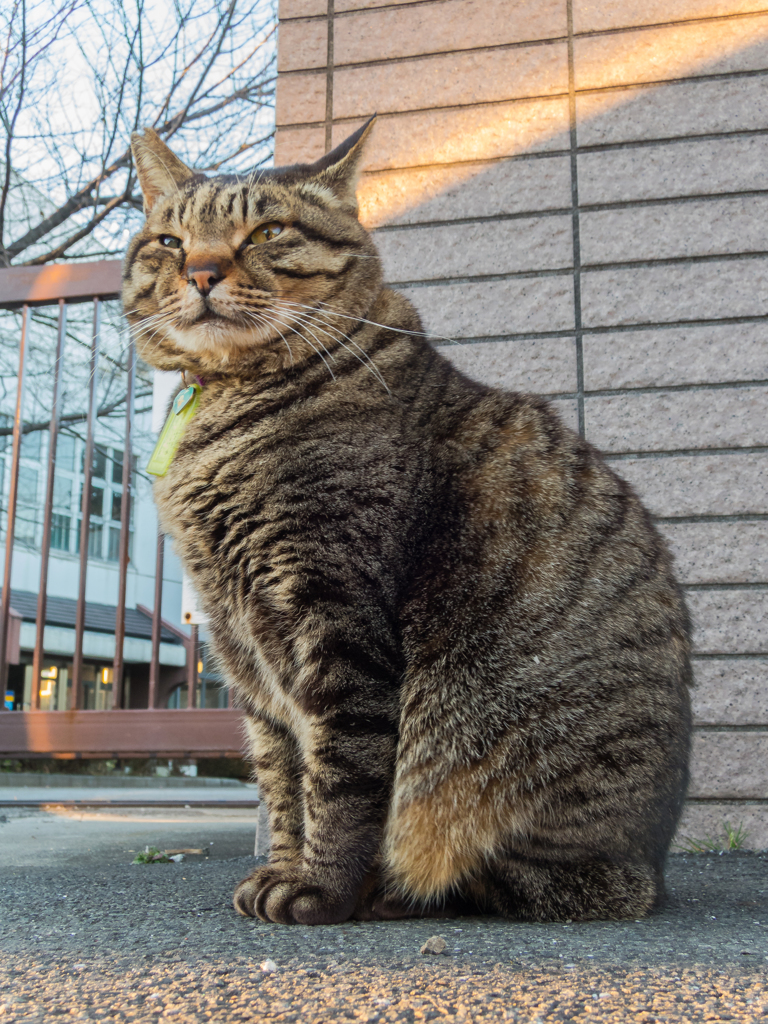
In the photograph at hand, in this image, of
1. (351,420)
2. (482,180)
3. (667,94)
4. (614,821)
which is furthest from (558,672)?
(667,94)

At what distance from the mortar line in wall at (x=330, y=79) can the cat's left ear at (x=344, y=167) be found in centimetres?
96

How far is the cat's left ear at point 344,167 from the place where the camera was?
2225mm

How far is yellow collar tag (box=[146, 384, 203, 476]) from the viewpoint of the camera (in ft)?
6.70

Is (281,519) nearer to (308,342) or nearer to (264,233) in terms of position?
(308,342)

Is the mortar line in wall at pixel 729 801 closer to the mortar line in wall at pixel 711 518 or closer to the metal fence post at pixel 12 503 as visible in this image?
the mortar line in wall at pixel 711 518

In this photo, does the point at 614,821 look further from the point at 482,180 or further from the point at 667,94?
the point at 667,94

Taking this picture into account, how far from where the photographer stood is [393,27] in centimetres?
322

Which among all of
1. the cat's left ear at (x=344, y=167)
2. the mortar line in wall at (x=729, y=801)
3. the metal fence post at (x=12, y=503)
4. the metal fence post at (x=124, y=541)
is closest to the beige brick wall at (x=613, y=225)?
the mortar line in wall at (x=729, y=801)

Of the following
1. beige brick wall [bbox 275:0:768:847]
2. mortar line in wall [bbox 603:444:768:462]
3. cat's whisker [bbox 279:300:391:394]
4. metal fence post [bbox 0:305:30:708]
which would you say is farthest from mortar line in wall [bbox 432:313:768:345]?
metal fence post [bbox 0:305:30:708]

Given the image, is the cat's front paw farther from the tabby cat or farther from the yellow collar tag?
the yellow collar tag

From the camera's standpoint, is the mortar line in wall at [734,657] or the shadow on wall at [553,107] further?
the shadow on wall at [553,107]

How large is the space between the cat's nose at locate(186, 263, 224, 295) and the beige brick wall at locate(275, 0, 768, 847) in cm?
122

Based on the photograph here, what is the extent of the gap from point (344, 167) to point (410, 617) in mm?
1273

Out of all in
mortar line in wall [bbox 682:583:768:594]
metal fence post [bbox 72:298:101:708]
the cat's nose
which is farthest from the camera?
metal fence post [bbox 72:298:101:708]
